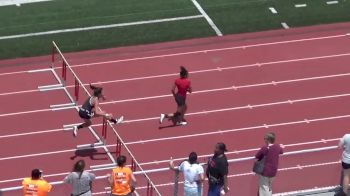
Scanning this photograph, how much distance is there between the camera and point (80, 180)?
15.1 metres

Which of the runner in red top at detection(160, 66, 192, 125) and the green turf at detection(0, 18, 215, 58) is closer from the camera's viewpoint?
the runner in red top at detection(160, 66, 192, 125)

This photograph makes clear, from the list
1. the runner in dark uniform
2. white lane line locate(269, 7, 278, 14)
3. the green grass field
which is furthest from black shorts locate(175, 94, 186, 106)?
white lane line locate(269, 7, 278, 14)

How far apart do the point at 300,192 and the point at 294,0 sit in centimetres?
1365

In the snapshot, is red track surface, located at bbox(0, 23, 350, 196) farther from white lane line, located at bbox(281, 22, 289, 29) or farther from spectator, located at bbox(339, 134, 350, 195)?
spectator, located at bbox(339, 134, 350, 195)

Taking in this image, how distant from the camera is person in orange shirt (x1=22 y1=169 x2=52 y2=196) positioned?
14734mm

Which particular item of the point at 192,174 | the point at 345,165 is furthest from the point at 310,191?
the point at 192,174

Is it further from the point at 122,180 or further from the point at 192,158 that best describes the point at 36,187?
the point at 192,158

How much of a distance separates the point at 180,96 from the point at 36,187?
23.7 feet

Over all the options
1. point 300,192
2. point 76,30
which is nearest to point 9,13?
point 76,30

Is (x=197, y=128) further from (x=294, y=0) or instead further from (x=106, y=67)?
(x=294, y=0)

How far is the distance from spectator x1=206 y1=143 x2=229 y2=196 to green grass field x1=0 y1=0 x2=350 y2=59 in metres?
11.5

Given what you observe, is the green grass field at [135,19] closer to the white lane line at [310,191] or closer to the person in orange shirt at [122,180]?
the white lane line at [310,191]

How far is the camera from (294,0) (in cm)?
2908

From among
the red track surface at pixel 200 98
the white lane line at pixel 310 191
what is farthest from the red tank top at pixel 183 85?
the white lane line at pixel 310 191
